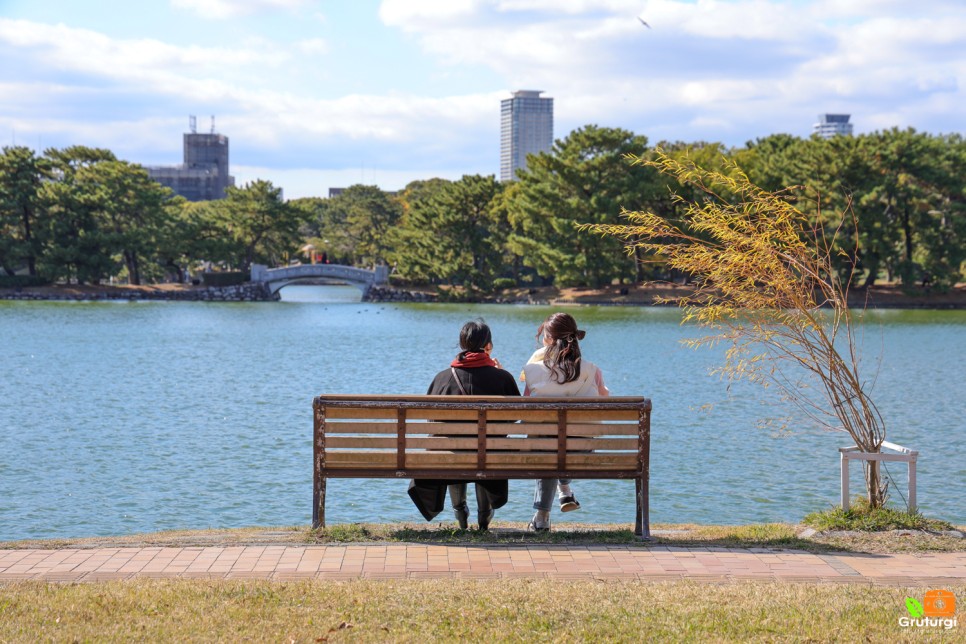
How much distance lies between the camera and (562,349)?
7629 millimetres

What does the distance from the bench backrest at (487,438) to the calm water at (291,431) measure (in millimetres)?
4197

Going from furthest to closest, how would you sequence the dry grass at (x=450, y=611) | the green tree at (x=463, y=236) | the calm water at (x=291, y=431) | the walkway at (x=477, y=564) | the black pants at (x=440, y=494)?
the green tree at (x=463, y=236) < the calm water at (x=291, y=431) < the black pants at (x=440, y=494) < the walkway at (x=477, y=564) < the dry grass at (x=450, y=611)

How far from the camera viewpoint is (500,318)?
5531 cm

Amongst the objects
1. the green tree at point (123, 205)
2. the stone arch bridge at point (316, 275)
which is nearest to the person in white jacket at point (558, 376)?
the green tree at point (123, 205)

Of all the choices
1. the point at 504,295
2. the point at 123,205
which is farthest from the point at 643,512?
the point at 123,205

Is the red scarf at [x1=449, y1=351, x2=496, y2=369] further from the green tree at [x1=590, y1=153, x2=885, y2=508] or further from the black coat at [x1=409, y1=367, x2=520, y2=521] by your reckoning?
the green tree at [x1=590, y1=153, x2=885, y2=508]

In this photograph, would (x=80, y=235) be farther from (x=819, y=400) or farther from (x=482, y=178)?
(x=819, y=400)

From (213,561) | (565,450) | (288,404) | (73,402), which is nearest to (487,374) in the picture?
(565,450)

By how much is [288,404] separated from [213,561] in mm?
15913

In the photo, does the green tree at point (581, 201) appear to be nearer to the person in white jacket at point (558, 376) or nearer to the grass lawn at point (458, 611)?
the person in white jacket at point (558, 376)

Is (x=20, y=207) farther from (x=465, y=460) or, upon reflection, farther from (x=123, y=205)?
(x=465, y=460)

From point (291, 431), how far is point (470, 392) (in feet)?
36.3

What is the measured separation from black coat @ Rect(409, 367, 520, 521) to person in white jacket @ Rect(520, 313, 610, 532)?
0.72ft

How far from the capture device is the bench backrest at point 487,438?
23.9 feet
